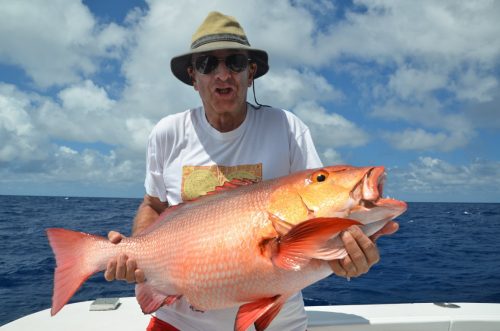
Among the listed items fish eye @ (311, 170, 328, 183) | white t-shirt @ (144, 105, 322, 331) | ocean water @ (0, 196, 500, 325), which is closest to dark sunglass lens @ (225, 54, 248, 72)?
white t-shirt @ (144, 105, 322, 331)

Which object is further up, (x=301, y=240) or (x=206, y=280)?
(x=301, y=240)

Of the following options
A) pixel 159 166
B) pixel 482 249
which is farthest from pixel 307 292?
pixel 482 249

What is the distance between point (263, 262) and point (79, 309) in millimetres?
2895

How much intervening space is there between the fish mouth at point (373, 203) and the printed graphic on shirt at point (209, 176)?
91 cm

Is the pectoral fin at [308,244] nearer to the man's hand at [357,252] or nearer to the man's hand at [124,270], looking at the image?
the man's hand at [357,252]

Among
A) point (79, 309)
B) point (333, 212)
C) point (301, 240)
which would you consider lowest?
point (79, 309)

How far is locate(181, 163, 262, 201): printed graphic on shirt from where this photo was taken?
9.30 ft

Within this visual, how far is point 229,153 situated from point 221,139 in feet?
0.37

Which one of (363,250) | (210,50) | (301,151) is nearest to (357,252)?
(363,250)

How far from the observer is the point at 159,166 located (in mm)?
3162

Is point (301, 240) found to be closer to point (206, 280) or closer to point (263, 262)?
point (263, 262)

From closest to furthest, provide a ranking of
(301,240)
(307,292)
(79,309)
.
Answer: (301,240) → (79,309) → (307,292)

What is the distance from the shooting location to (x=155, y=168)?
10.4 feet

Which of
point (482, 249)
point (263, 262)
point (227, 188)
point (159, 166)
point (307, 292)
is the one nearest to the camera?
point (263, 262)
